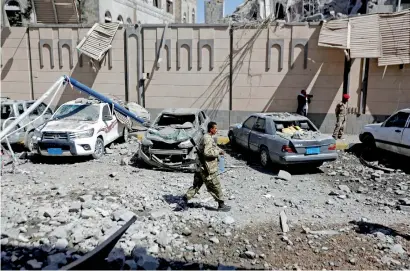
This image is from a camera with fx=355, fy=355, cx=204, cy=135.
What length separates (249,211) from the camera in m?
6.83

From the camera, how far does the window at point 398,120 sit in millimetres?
10195

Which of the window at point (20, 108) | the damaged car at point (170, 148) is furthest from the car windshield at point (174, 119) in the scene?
the window at point (20, 108)

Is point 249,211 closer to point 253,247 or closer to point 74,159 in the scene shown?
point 253,247

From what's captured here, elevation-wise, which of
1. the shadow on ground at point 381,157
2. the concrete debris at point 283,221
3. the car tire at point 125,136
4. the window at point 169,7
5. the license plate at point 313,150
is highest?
the window at point 169,7

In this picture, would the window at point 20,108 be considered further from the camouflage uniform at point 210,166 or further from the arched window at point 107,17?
the arched window at point 107,17

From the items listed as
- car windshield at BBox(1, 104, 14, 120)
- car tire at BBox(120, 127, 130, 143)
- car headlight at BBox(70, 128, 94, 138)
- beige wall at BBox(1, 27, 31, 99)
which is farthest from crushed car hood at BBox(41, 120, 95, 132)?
beige wall at BBox(1, 27, 31, 99)

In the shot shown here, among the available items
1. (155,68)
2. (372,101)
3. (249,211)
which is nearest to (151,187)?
(249,211)

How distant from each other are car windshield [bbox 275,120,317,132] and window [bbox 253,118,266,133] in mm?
459

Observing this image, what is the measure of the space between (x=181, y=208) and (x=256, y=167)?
3.81 meters

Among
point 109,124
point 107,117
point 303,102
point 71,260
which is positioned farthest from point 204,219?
point 303,102

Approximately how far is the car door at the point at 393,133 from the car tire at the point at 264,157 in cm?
381

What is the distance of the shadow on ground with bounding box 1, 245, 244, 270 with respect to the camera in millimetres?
4660

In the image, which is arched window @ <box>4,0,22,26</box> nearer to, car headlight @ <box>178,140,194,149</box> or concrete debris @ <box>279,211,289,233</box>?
car headlight @ <box>178,140,194,149</box>

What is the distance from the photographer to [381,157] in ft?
37.0
